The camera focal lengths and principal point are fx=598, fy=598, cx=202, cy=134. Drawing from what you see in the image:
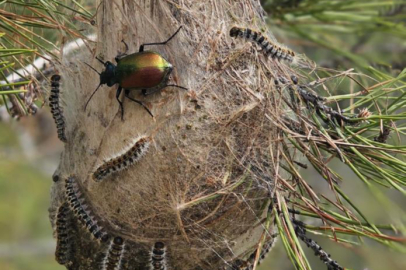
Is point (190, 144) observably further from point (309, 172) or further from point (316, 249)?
point (309, 172)

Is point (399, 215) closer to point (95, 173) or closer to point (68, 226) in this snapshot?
point (95, 173)

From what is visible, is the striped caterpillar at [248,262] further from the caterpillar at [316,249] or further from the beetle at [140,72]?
the beetle at [140,72]

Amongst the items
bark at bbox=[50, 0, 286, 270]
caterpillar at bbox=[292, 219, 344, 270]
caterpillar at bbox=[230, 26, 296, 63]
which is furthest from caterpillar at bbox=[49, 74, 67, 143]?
caterpillar at bbox=[292, 219, 344, 270]

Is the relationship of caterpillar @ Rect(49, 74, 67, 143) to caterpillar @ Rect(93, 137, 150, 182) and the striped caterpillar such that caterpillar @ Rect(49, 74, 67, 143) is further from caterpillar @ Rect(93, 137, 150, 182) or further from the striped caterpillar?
the striped caterpillar

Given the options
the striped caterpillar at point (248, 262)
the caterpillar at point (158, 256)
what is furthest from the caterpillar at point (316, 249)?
the caterpillar at point (158, 256)

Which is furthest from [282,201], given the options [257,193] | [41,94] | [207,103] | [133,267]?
[41,94]

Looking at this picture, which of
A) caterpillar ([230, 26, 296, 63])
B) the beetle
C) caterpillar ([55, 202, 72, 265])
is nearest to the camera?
the beetle
